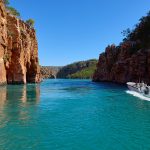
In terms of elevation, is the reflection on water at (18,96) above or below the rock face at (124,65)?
below

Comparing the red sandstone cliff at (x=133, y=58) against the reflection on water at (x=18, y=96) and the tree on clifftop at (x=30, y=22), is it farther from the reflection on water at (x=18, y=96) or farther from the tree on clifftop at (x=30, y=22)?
the reflection on water at (x=18, y=96)

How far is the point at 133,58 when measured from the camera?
316 feet

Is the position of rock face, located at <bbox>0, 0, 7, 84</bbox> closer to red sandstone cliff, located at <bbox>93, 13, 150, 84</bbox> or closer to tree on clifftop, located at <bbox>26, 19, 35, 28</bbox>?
tree on clifftop, located at <bbox>26, 19, 35, 28</bbox>

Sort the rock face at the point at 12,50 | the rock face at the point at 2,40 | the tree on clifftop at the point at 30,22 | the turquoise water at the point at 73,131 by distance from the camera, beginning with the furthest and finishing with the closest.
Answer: the tree on clifftop at the point at 30,22, the rock face at the point at 12,50, the rock face at the point at 2,40, the turquoise water at the point at 73,131

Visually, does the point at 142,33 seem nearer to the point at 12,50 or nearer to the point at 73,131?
the point at 12,50

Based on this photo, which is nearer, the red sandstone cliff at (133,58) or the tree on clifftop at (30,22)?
the red sandstone cliff at (133,58)

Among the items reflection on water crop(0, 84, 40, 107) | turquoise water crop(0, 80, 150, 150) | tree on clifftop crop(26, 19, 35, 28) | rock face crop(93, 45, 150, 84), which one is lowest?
turquoise water crop(0, 80, 150, 150)

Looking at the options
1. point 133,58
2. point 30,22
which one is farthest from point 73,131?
point 30,22

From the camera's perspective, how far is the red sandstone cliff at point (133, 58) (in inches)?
3585

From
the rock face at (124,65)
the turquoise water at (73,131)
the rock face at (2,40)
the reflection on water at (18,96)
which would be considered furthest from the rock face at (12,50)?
the turquoise water at (73,131)

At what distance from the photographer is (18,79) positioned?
3529 inches

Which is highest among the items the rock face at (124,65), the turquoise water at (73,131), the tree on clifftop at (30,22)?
the tree on clifftop at (30,22)

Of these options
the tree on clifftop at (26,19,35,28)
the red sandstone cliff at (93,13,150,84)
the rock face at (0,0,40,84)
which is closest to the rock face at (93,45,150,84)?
the red sandstone cliff at (93,13,150,84)

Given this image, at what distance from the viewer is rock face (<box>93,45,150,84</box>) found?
90688 mm
